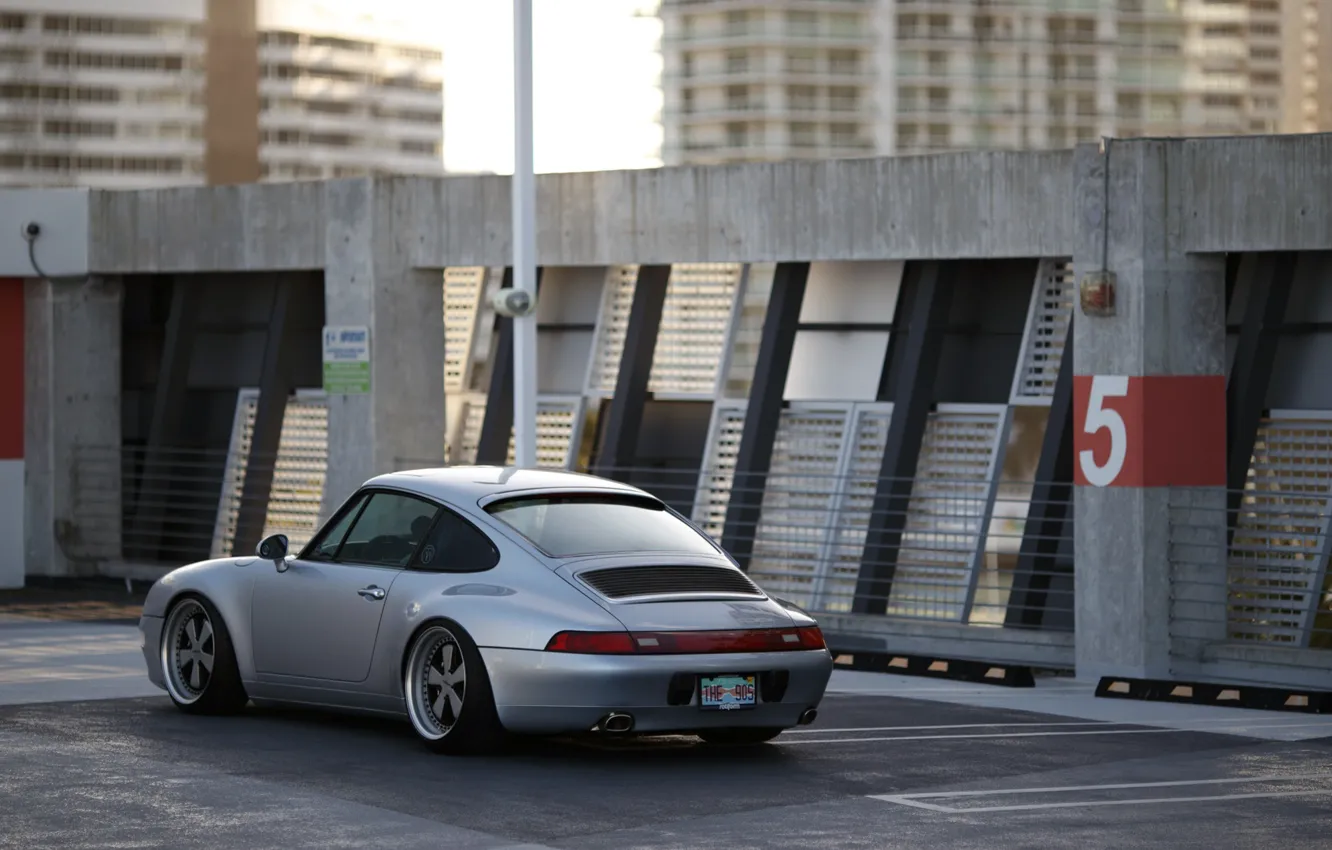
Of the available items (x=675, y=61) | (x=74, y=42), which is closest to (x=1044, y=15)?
(x=675, y=61)

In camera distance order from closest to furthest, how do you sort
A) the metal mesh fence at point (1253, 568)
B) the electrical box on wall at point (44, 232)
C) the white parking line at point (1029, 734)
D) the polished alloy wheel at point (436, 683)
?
the polished alloy wheel at point (436, 683)
the white parking line at point (1029, 734)
the metal mesh fence at point (1253, 568)
the electrical box on wall at point (44, 232)

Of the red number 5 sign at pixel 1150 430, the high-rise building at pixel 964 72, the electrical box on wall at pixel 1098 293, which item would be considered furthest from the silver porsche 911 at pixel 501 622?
the high-rise building at pixel 964 72

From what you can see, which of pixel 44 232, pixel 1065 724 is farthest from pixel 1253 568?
pixel 44 232

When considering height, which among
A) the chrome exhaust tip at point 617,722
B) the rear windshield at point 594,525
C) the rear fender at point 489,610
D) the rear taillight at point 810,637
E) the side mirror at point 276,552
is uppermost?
the rear windshield at point 594,525

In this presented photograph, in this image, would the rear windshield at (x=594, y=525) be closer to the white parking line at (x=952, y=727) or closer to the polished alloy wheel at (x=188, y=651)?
the white parking line at (x=952, y=727)

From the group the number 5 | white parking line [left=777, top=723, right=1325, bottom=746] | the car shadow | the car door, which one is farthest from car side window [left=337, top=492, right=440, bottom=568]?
the number 5

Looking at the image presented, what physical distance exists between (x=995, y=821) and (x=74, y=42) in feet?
565

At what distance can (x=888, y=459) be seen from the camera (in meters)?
17.9

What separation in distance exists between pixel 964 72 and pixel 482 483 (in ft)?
429

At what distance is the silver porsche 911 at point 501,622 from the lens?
10031 mm

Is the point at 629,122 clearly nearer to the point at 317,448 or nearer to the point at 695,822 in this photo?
the point at 317,448

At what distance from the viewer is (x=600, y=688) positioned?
32.6ft

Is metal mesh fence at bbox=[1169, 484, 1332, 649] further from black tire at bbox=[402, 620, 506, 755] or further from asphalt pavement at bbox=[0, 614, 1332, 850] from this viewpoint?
black tire at bbox=[402, 620, 506, 755]

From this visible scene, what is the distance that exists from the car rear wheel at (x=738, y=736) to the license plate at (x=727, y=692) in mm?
594
